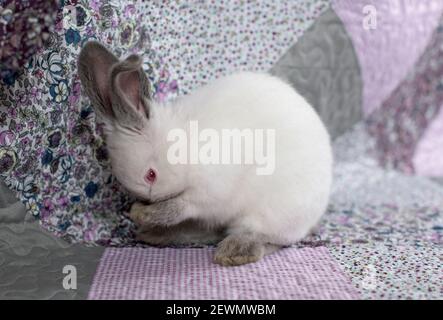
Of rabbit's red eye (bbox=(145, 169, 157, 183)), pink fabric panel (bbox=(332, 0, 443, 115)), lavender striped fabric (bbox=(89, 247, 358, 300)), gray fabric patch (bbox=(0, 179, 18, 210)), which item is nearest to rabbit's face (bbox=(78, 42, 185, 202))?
rabbit's red eye (bbox=(145, 169, 157, 183))

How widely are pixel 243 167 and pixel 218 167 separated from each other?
0.08 metres

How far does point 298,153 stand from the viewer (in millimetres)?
1567

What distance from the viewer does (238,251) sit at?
1.50 m

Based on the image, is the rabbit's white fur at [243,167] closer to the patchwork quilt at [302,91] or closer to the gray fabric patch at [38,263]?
the patchwork quilt at [302,91]

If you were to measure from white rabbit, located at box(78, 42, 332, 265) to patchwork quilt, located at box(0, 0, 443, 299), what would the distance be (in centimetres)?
8

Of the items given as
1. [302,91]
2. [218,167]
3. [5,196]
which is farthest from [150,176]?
[302,91]

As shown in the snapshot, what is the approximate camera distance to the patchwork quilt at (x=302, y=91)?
143 cm

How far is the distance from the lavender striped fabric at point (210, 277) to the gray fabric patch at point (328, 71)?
2.40 ft

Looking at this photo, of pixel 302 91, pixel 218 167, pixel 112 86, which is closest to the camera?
pixel 112 86

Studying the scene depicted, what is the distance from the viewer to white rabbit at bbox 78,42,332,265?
4.71ft

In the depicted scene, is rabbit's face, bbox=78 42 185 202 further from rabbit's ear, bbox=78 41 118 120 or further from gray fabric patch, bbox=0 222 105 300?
gray fabric patch, bbox=0 222 105 300

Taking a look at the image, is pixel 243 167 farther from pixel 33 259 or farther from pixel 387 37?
pixel 387 37

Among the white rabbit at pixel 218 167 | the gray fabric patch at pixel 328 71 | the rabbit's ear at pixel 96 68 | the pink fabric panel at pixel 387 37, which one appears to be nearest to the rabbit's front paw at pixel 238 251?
the white rabbit at pixel 218 167

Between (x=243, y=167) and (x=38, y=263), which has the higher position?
(x=243, y=167)
